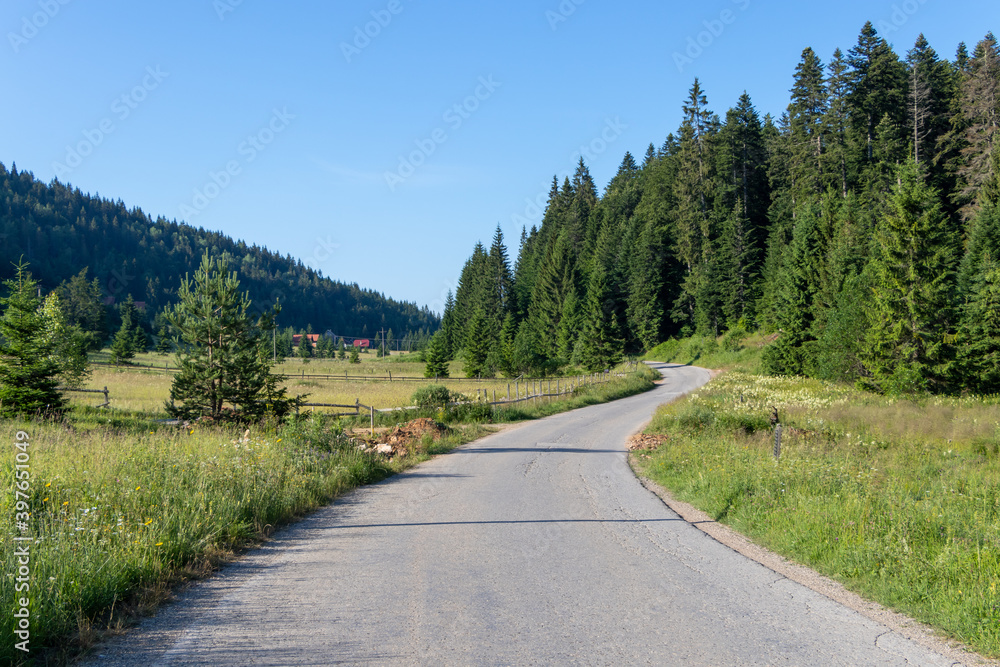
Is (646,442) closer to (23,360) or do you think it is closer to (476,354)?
(23,360)

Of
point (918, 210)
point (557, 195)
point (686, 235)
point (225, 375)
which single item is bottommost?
point (225, 375)

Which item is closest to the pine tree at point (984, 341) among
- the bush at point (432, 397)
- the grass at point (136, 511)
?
the bush at point (432, 397)

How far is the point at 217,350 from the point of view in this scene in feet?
65.8

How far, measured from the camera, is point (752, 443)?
14.9 metres

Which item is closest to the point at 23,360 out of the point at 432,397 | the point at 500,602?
the point at 432,397

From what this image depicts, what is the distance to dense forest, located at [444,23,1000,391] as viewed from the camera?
29.7m

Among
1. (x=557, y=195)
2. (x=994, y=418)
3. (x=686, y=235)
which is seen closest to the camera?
(x=994, y=418)

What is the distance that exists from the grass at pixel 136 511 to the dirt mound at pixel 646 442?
7514 mm

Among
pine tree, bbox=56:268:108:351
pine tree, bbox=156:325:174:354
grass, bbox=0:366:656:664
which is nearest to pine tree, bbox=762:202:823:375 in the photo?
grass, bbox=0:366:656:664

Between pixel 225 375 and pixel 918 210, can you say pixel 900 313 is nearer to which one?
pixel 918 210

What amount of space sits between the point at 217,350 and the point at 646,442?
14860 mm

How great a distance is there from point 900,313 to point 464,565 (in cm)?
3148

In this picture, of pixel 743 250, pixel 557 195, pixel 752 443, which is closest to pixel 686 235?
pixel 743 250

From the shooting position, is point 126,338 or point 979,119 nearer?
point 979,119
